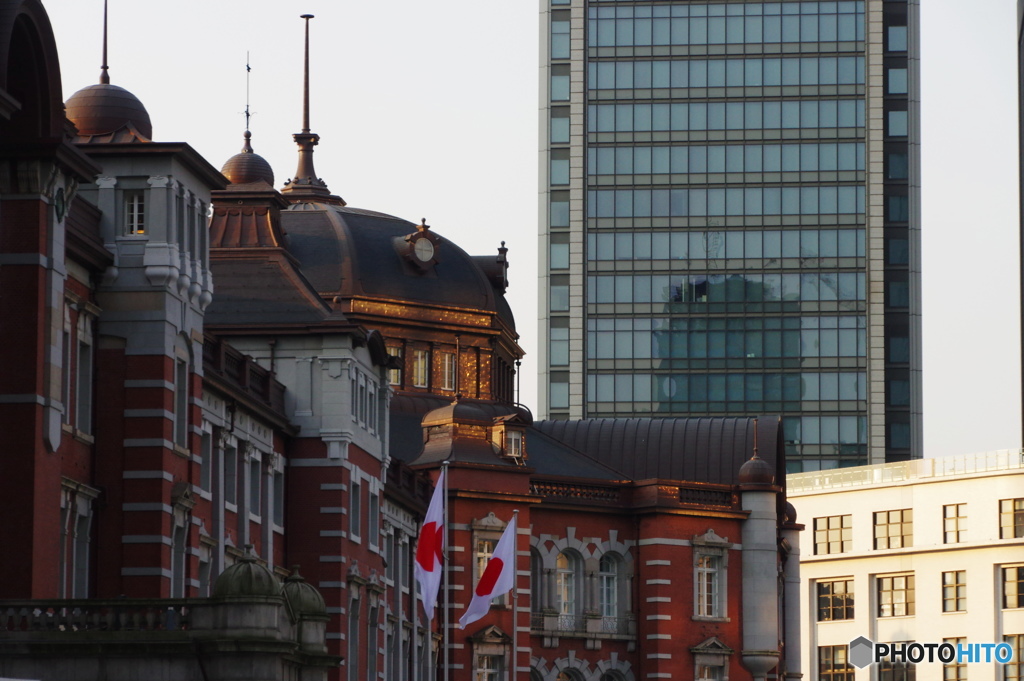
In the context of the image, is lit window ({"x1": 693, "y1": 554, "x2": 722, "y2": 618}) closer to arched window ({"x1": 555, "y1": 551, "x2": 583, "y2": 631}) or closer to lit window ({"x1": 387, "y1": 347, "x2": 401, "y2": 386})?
arched window ({"x1": 555, "y1": 551, "x2": 583, "y2": 631})

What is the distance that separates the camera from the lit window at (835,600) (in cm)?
15025

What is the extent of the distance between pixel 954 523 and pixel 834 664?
37.7ft

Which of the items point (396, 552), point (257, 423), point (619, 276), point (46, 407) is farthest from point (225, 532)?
point (619, 276)

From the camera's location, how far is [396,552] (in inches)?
3278

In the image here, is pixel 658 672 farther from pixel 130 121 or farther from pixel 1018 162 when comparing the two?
pixel 1018 162

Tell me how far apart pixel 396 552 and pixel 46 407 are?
36331 mm

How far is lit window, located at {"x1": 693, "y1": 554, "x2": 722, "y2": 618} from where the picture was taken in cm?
10400

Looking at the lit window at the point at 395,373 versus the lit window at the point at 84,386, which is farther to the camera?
the lit window at the point at 395,373

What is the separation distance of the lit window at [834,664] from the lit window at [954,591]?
7209mm

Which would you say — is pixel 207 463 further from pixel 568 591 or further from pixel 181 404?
pixel 568 591

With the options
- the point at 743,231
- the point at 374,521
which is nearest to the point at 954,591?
the point at 743,231

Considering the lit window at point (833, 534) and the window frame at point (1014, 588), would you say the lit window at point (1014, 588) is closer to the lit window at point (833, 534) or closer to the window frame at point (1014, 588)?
the window frame at point (1014, 588)

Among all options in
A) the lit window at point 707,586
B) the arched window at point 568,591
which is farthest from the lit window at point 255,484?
the lit window at point 707,586

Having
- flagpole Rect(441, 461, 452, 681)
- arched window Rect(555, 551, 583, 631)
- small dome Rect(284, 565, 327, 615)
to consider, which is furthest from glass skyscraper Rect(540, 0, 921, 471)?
small dome Rect(284, 565, 327, 615)
